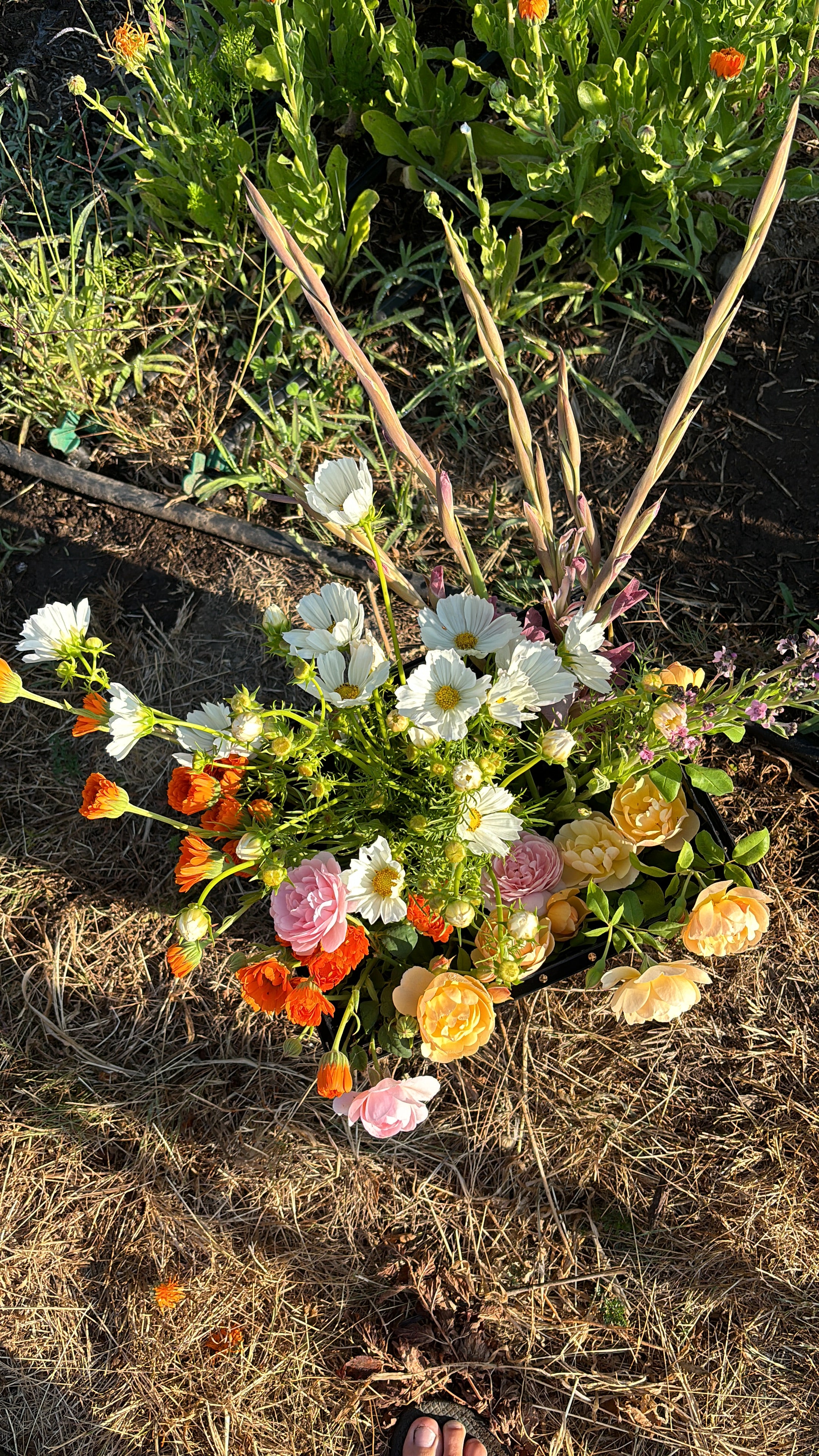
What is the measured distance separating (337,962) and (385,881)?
10 cm

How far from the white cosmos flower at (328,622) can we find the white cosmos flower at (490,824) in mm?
216

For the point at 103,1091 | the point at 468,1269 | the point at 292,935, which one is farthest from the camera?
the point at 103,1091

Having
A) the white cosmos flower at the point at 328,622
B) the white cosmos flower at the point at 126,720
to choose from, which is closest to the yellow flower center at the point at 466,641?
the white cosmos flower at the point at 328,622

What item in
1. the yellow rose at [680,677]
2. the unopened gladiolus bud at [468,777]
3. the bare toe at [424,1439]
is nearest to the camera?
the unopened gladiolus bud at [468,777]

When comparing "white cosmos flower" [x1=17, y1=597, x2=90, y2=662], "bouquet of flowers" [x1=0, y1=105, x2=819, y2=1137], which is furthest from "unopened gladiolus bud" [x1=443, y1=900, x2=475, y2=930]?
"white cosmos flower" [x1=17, y1=597, x2=90, y2=662]

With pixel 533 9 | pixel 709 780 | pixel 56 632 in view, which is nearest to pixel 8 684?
pixel 56 632

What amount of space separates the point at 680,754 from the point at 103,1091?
48.9 inches

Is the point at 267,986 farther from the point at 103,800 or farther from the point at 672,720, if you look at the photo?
the point at 672,720

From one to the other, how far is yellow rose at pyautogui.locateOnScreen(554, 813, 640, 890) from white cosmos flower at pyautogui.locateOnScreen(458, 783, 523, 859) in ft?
0.71

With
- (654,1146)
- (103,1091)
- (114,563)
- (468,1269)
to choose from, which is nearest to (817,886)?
(654,1146)

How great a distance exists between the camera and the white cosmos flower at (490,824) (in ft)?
→ 3.08

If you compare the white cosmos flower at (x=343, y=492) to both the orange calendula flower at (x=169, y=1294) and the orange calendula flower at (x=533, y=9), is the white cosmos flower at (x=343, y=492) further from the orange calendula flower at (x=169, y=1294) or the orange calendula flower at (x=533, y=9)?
the orange calendula flower at (x=169, y=1294)

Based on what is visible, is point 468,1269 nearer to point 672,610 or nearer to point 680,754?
point 680,754

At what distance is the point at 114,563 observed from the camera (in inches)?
74.7
